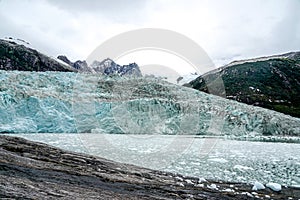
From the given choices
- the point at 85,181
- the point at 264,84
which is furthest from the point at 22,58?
the point at 85,181

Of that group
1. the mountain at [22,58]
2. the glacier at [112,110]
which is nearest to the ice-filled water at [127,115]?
the glacier at [112,110]

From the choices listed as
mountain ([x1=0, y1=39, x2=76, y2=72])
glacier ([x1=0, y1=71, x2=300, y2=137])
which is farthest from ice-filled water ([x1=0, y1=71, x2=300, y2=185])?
mountain ([x1=0, y1=39, x2=76, y2=72])

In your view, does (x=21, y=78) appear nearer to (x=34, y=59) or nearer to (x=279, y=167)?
(x=279, y=167)

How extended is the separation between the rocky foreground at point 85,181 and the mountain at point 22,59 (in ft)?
305

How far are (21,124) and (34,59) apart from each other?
86430 millimetres

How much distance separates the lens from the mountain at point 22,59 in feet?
311

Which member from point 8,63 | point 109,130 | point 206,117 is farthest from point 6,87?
point 8,63

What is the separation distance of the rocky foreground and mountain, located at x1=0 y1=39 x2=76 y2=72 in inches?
3655

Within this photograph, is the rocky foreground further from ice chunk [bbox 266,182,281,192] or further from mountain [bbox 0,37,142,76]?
mountain [bbox 0,37,142,76]

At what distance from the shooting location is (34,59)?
103 metres

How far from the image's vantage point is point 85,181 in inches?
238

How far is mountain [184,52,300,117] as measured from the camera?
81.2 metres

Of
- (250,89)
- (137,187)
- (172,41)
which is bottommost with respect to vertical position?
(137,187)

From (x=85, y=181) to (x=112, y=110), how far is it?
2088 centimetres
